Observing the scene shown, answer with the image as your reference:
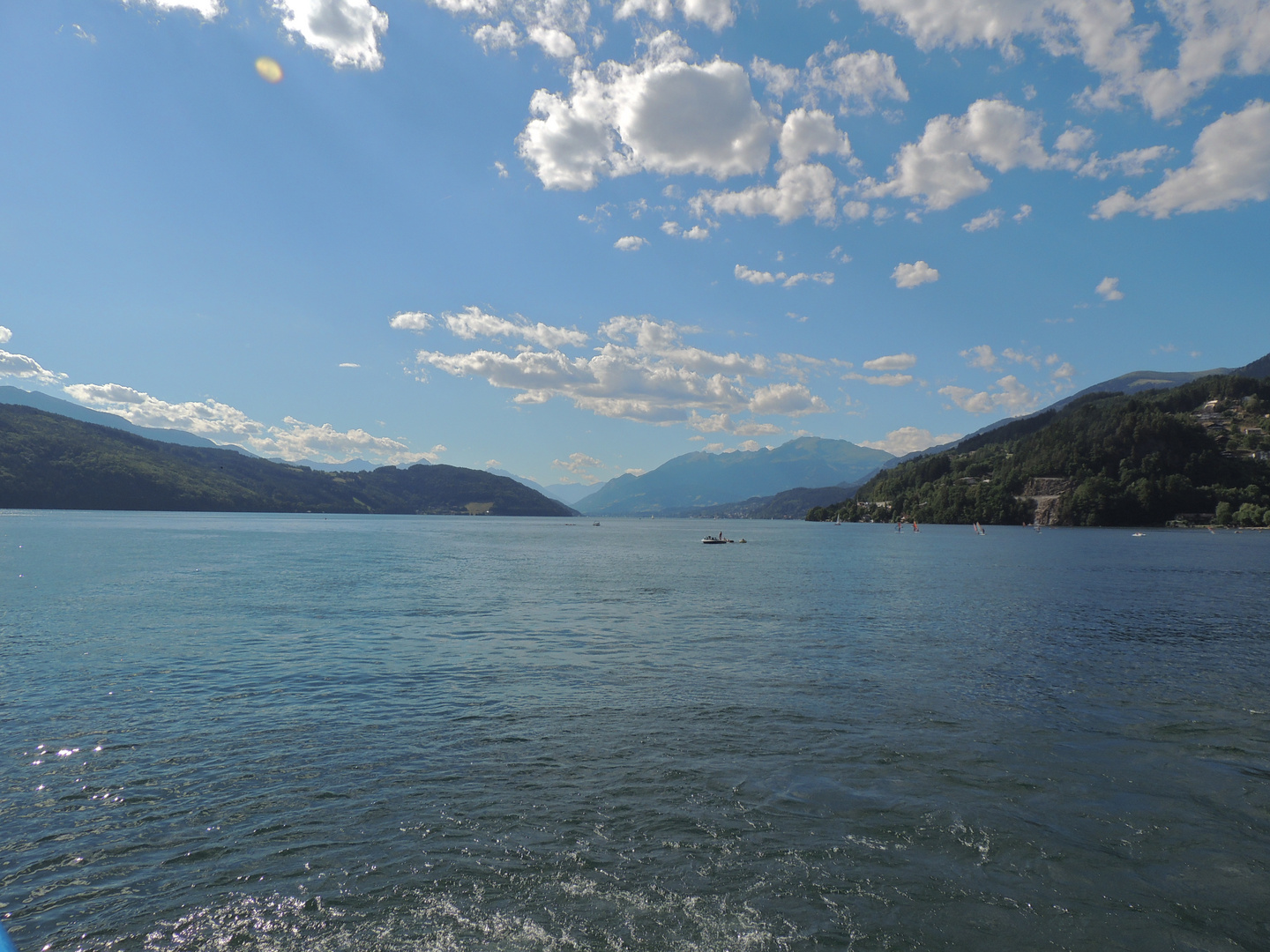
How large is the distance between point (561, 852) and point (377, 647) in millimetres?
23668

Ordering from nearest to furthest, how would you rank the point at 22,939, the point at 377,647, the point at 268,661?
the point at 22,939
the point at 268,661
the point at 377,647

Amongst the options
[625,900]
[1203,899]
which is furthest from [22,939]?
[1203,899]

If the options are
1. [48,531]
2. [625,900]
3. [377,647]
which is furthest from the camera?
[48,531]

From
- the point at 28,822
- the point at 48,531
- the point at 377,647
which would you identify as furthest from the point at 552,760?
the point at 48,531

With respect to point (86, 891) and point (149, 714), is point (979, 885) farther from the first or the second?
point (149, 714)

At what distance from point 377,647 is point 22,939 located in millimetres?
23059

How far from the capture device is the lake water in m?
10.6

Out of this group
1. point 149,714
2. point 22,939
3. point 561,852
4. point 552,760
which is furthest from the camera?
point 149,714

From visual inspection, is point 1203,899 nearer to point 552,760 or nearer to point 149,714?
point 552,760

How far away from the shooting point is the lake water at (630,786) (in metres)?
10.6

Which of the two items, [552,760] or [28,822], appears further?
[552,760]

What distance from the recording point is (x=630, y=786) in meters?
15.6

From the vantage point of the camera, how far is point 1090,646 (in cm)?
3447

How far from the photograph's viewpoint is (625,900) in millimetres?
10898
